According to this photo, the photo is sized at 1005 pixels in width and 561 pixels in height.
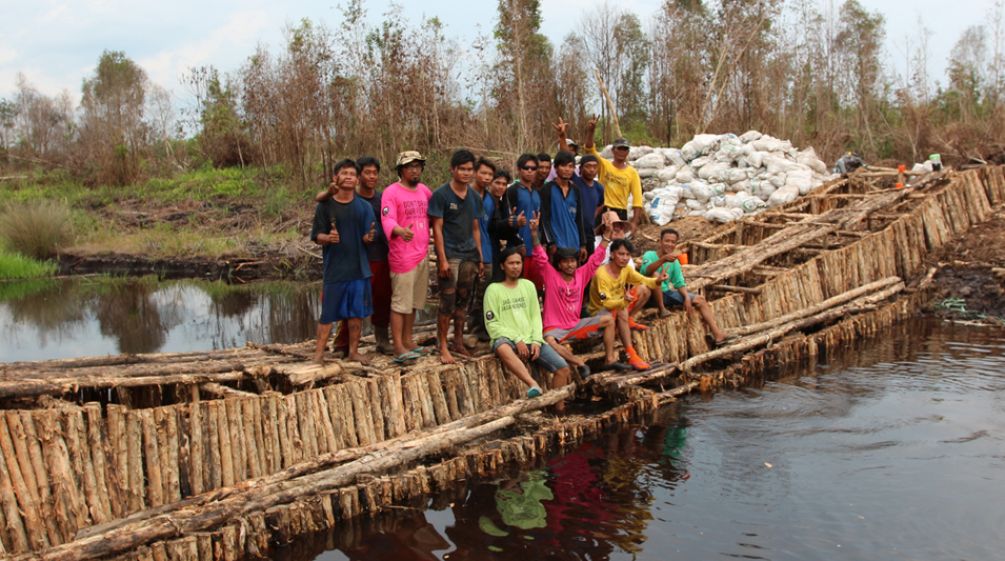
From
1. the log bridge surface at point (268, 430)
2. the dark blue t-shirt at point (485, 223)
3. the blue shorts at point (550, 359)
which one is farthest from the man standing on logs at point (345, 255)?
the blue shorts at point (550, 359)

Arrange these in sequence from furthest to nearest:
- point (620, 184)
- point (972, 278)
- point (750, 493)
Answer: point (972, 278) < point (620, 184) < point (750, 493)

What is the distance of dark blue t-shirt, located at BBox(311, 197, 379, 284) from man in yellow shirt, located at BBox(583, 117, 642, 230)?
9.03 feet

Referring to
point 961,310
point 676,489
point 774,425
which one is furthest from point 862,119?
point 676,489

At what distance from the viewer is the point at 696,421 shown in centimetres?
724

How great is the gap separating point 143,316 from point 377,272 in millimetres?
8494

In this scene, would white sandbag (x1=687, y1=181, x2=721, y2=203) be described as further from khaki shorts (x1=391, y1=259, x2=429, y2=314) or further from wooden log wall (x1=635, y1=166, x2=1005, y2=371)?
khaki shorts (x1=391, y1=259, x2=429, y2=314)

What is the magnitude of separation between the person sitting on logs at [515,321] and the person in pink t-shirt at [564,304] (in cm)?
36

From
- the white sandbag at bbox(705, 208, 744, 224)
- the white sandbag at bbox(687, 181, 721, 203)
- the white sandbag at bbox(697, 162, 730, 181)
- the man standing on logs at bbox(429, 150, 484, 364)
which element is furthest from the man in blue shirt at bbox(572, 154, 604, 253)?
the white sandbag at bbox(697, 162, 730, 181)

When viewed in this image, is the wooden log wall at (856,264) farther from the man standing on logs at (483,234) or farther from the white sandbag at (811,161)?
the white sandbag at (811,161)

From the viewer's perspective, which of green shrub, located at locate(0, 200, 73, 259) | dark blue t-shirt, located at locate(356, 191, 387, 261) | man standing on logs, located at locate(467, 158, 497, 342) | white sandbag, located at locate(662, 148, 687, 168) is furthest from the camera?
green shrub, located at locate(0, 200, 73, 259)

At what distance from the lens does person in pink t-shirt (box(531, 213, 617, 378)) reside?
7.09 meters

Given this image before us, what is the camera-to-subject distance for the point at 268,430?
5.24m

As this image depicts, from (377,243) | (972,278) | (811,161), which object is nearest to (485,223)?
(377,243)

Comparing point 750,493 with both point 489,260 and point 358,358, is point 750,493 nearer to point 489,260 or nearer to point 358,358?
point 489,260
